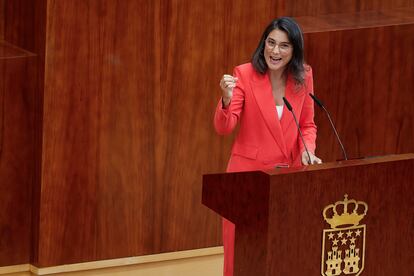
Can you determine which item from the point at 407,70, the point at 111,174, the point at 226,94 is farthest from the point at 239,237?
the point at 407,70

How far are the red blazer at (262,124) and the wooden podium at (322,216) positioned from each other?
0.51 feet

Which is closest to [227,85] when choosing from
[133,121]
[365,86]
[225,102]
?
[225,102]

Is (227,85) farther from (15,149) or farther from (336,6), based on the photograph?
(336,6)

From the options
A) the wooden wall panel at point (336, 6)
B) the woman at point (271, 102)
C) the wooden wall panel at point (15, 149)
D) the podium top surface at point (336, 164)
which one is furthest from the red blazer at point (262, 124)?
the wooden wall panel at point (336, 6)

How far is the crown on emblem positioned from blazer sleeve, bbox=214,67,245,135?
0.19m

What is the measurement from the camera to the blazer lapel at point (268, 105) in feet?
4.81

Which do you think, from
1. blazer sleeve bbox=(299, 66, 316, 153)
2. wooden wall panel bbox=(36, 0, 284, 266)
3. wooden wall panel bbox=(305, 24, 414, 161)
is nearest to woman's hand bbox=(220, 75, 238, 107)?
blazer sleeve bbox=(299, 66, 316, 153)

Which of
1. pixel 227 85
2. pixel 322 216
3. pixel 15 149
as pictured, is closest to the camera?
pixel 322 216

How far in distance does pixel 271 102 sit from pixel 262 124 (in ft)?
0.09

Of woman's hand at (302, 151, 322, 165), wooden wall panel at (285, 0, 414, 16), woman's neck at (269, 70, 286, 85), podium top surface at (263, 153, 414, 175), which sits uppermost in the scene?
wooden wall panel at (285, 0, 414, 16)

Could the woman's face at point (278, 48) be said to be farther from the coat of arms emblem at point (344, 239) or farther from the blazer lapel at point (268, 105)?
the coat of arms emblem at point (344, 239)

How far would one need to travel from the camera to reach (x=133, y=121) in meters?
1.65

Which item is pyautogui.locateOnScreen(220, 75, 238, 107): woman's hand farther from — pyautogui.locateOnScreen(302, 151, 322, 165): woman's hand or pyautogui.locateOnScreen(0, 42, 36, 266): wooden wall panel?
pyautogui.locateOnScreen(0, 42, 36, 266): wooden wall panel

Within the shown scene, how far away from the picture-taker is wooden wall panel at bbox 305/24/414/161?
1.80 metres
